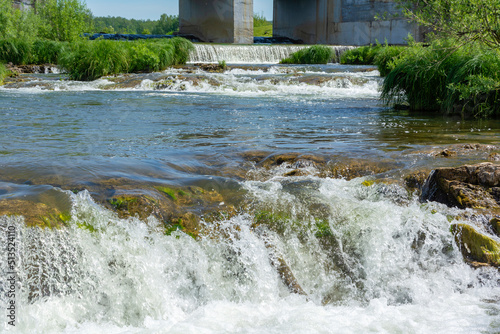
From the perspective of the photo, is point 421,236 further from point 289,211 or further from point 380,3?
point 380,3

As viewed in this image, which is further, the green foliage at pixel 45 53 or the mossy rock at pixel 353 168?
the green foliage at pixel 45 53

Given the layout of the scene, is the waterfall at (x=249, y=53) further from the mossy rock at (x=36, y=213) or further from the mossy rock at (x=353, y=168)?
the mossy rock at (x=36, y=213)

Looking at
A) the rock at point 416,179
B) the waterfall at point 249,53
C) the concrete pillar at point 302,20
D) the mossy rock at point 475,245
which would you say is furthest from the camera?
the concrete pillar at point 302,20

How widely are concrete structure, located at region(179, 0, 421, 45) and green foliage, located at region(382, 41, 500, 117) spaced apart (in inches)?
864

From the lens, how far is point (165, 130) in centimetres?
764

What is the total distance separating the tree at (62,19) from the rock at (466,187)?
23453 millimetres

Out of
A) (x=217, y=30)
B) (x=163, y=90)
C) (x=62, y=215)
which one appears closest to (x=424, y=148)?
(x=62, y=215)

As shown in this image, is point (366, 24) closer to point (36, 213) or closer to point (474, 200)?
point (474, 200)

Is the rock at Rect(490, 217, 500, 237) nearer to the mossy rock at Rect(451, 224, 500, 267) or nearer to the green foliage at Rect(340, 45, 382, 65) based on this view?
the mossy rock at Rect(451, 224, 500, 267)

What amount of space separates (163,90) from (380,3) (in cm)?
2129

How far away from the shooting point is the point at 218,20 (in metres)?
31.5

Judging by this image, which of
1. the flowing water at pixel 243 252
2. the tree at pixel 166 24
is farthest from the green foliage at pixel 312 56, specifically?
the tree at pixel 166 24

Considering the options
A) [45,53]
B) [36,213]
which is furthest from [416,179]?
[45,53]

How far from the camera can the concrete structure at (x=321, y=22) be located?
31125 millimetres
